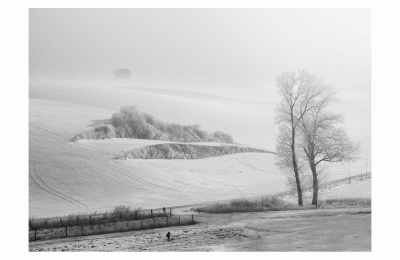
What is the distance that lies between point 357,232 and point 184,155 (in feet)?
10.7

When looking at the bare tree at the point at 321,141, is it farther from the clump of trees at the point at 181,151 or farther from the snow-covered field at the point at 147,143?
the clump of trees at the point at 181,151

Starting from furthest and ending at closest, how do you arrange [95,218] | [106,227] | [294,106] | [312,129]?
[294,106] < [312,129] < [95,218] < [106,227]

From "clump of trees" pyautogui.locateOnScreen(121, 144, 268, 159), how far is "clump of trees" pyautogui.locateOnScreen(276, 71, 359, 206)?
2.66ft

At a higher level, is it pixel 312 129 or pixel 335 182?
pixel 312 129

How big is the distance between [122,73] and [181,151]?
68.7 inches

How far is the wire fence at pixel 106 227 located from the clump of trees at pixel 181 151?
1.30 meters

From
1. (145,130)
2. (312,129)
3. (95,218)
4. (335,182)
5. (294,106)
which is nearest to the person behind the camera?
(95,218)

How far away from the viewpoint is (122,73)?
9344 millimetres

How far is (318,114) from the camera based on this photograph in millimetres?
8859

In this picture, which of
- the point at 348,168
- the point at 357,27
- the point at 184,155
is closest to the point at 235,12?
the point at 357,27

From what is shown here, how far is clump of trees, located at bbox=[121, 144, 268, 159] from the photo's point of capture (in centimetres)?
900

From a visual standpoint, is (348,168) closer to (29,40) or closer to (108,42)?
(108,42)

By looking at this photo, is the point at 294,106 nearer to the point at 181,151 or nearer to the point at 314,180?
the point at 314,180

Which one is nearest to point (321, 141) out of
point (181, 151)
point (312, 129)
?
point (312, 129)
